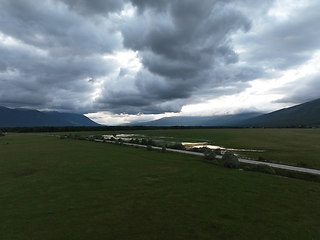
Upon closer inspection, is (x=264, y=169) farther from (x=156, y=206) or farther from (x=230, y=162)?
(x=156, y=206)

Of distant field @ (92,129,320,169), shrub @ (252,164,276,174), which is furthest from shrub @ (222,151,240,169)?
distant field @ (92,129,320,169)

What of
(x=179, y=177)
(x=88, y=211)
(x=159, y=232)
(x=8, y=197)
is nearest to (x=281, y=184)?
(x=179, y=177)

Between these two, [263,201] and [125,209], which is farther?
[263,201]

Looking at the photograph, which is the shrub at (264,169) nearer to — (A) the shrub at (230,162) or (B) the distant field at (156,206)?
(A) the shrub at (230,162)

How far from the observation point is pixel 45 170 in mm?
29812

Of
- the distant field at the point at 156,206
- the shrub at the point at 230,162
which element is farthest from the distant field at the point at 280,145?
the distant field at the point at 156,206

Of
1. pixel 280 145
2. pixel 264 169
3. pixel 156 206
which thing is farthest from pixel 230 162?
pixel 280 145

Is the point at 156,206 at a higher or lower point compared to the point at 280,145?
lower

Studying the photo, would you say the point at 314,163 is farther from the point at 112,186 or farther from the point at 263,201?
the point at 112,186

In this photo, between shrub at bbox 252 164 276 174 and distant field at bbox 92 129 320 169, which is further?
distant field at bbox 92 129 320 169

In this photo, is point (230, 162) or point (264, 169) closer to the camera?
point (264, 169)

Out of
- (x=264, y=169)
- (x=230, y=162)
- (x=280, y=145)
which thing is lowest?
(x=264, y=169)

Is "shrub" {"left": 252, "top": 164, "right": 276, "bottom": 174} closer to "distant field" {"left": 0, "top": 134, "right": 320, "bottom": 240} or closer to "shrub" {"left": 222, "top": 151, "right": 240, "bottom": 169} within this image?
"shrub" {"left": 222, "top": 151, "right": 240, "bottom": 169}

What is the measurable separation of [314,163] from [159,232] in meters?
37.8
